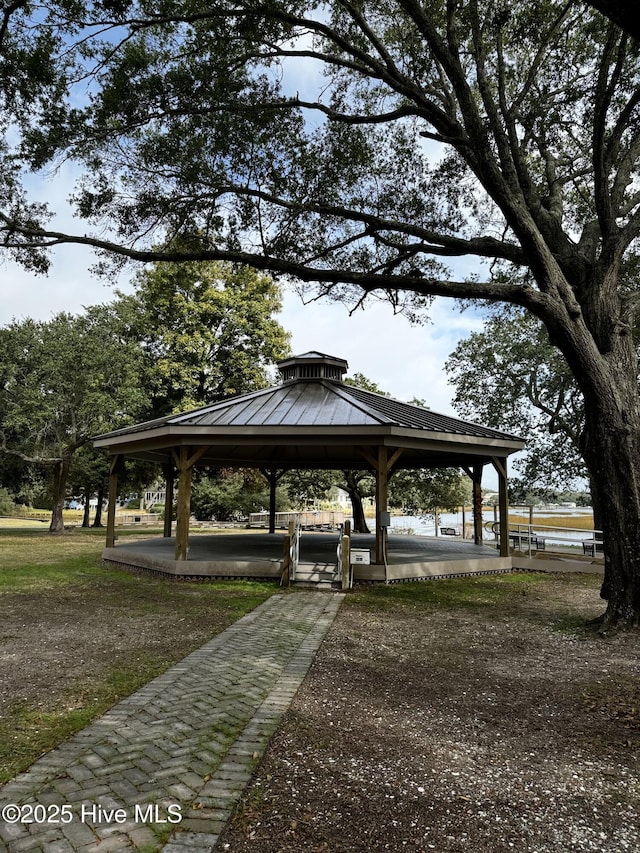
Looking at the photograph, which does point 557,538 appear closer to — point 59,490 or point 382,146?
point 382,146

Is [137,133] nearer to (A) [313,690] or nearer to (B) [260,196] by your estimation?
(B) [260,196]

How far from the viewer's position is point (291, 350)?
2706 centimetres

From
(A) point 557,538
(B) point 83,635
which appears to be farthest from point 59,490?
(A) point 557,538

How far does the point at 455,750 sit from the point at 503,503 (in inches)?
416

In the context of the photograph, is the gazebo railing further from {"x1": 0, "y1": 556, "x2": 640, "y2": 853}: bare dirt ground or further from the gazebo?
{"x1": 0, "y1": 556, "x2": 640, "y2": 853}: bare dirt ground

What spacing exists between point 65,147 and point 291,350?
1870 centimetres

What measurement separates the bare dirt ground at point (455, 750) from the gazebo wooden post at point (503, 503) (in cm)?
656

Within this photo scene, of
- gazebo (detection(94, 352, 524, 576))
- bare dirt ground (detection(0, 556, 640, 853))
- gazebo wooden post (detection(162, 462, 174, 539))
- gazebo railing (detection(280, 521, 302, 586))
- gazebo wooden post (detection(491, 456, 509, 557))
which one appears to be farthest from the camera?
gazebo wooden post (detection(162, 462, 174, 539))

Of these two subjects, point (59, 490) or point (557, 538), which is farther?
point (59, 490)

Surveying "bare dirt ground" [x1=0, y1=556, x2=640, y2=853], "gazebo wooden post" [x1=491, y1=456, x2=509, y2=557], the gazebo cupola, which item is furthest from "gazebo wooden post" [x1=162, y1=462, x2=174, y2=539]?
"gazebo wooden post" [x1=491, y1=456, x2=509, y2=557]

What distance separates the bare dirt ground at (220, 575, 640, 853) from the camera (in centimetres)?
267

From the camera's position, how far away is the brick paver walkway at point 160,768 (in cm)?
259

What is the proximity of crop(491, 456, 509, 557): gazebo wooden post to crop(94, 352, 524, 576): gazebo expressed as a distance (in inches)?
1.0

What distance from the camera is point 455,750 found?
3.62 meters
